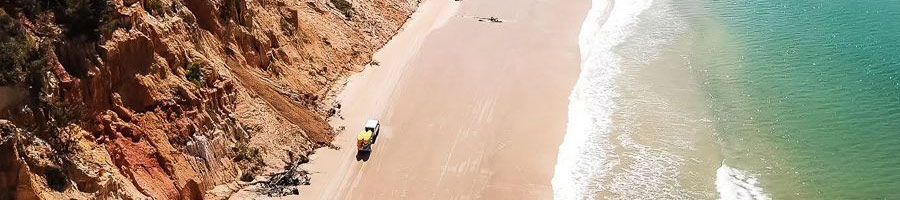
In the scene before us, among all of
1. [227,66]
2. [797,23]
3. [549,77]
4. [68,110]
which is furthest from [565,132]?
[797,23]

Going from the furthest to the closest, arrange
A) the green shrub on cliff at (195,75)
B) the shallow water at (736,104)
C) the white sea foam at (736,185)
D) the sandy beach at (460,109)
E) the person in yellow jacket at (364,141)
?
1. the shallow water at (736,104)
2. the person in yellow jacket at (364,141)
3. the white sea foam at (736,185)
4. the sandy beach at (460,109)
5. the green shrub on cliff at (195,75)

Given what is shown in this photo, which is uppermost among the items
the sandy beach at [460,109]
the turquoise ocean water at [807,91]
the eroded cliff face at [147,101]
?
the eroded cliff face at [147,101]

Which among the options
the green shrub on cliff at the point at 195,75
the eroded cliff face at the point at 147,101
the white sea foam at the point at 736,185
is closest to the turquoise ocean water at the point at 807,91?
the white sea foam at the point at 736,185

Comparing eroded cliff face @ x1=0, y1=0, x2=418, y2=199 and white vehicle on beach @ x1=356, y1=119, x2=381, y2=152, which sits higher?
eroded cliff face @ x1=0, y1=0, x2=418, y2=199

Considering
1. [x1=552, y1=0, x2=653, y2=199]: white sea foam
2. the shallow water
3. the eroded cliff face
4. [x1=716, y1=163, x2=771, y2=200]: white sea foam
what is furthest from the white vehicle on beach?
[x1=716, y1=163, x2=771, y2=200]: white sea foam

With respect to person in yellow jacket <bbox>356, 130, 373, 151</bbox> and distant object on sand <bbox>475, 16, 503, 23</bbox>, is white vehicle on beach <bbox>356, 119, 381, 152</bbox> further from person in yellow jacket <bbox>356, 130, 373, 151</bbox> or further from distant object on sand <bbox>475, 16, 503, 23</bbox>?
distant object on sand <bbox>475, 16, 503, 23</bbox>

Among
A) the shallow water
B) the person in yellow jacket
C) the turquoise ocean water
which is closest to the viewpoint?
the person in yellow jacket

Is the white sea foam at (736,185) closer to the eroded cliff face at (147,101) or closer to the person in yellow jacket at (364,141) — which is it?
the person in yellow jacket at (364,141)
